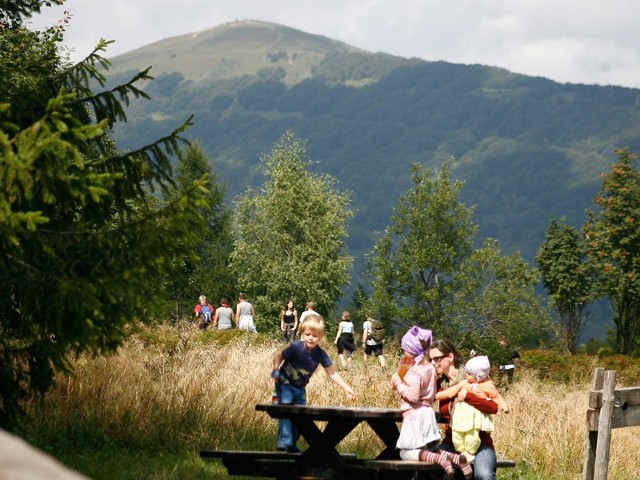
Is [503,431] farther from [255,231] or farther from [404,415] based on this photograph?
[255,231]

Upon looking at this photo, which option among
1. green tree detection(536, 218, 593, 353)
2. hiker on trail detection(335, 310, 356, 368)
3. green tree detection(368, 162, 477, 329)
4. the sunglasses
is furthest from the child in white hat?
green tree detection(536, 218, 593, 353)

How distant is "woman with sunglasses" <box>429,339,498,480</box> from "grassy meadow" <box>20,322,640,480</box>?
6.68ft

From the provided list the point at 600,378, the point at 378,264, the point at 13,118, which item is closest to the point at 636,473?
the point at 600,378

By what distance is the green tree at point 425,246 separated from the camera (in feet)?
131

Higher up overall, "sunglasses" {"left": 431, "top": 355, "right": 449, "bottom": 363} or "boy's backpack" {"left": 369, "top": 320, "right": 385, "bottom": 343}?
"boy's backpack" {"left": 369, "top": 320, "right": 385, "bottom": 343}

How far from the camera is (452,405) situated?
7.93 m

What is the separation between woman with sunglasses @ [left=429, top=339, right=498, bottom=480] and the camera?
7469mm

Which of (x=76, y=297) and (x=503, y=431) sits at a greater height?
(x=76, y=297)

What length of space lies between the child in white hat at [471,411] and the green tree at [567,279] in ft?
193

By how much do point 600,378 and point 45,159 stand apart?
201 inches

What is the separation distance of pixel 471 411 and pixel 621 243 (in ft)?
157

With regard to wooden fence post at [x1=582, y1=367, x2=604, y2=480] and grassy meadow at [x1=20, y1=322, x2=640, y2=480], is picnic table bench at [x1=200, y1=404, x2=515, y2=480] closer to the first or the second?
grassy meadow at [x1=20, y1=322, x2=640, y2=480]

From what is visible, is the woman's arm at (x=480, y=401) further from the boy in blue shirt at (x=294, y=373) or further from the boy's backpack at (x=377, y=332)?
the boy's backpack at (x=377, y=332)

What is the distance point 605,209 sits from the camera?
177 feet
